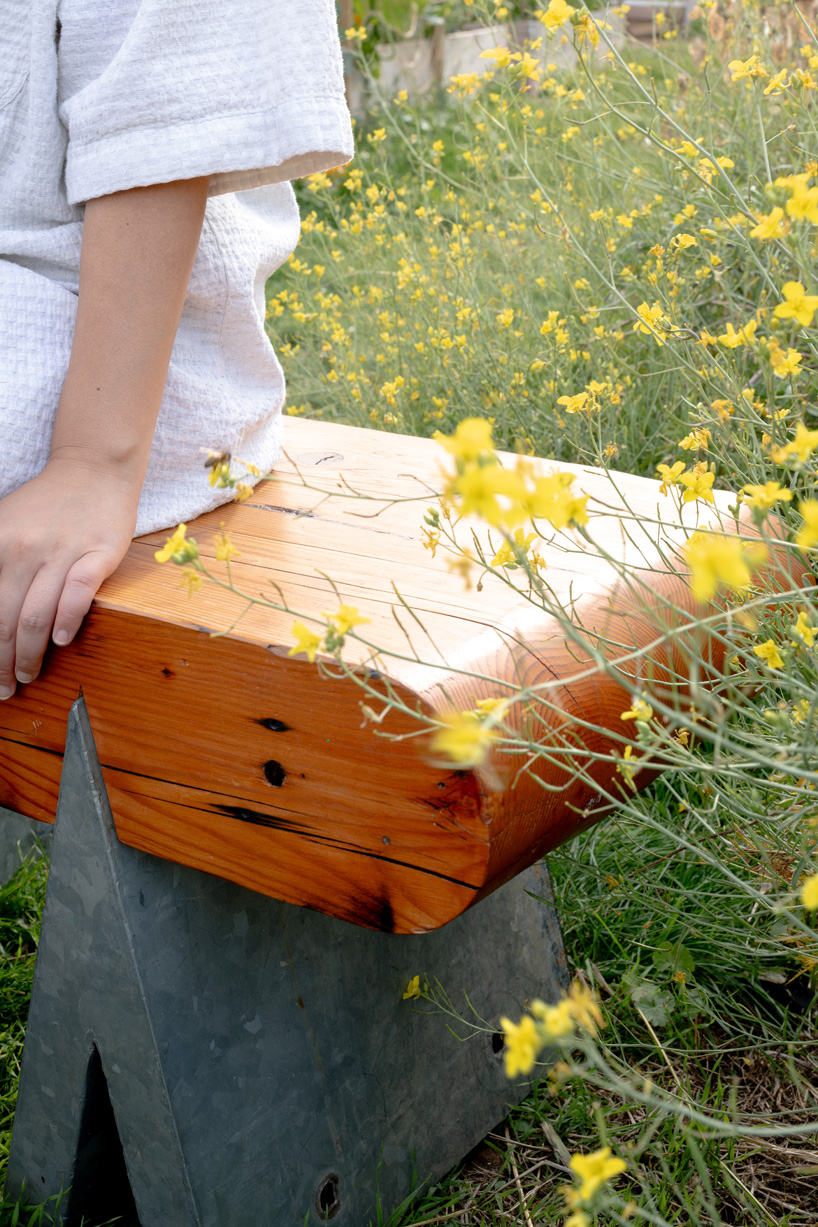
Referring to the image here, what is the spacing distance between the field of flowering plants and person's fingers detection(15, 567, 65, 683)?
0.37 m

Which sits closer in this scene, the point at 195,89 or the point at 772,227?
the point at 772,227

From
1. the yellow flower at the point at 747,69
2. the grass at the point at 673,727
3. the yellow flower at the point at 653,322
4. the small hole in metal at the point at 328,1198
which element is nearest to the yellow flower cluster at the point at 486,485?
the grass at the point at 673,727

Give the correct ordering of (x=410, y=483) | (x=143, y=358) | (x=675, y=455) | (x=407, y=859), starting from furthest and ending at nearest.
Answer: (x=675, y=455) → (x=410, y=483) → (x=143, y=358) → (x=407, y=859)

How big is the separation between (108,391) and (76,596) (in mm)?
216

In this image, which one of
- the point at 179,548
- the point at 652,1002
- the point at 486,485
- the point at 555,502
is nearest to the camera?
the point at 486,485

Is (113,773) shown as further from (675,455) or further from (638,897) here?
(675,455)

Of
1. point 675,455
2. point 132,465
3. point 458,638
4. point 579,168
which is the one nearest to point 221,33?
point 132,465

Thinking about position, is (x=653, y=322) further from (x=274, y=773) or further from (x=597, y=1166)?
(x=597, y=1166)

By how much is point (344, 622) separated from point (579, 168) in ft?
11.0

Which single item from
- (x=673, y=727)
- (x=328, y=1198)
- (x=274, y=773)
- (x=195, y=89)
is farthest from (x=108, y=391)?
(x=328, y=1198)

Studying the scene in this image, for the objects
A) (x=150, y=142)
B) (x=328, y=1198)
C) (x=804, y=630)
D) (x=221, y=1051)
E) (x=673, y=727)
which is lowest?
(x=328, y=1198)

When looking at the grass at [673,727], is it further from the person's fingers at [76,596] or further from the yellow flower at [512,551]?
the person's fingers at [76,596]

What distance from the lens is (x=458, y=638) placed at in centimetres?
97

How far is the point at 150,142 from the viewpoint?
1097mm
